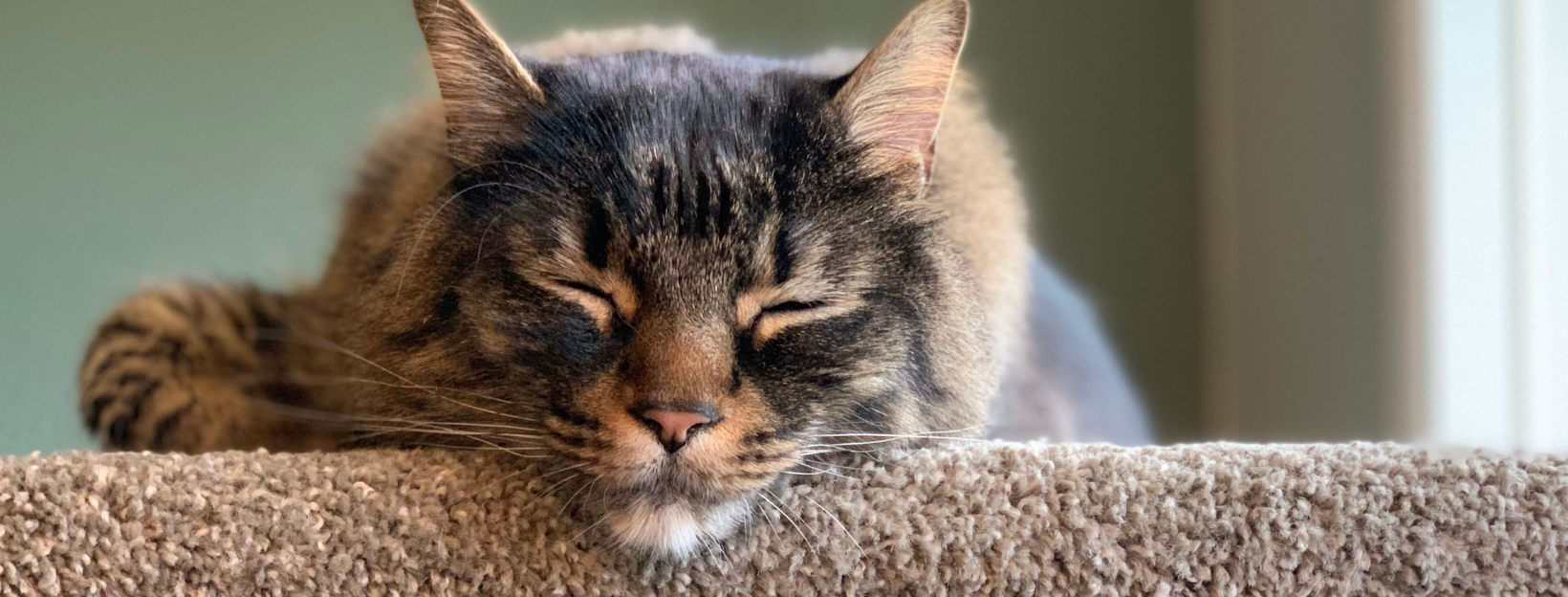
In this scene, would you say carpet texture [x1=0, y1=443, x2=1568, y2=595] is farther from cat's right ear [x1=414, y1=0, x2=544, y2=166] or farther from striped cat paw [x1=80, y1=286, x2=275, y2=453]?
striped cat paw [x1=80, y1=286, x2=275, y2=453]

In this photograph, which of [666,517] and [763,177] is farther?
[763,177]

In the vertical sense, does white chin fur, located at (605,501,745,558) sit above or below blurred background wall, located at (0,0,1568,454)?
below

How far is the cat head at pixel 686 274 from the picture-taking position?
885mm

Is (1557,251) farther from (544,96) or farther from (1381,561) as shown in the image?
(544,96)

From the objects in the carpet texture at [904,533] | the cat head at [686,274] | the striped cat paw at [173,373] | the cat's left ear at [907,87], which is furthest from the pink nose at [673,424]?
the striped cat paw at [173,373]

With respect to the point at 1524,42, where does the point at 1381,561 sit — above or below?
below

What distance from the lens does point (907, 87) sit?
3.44ft

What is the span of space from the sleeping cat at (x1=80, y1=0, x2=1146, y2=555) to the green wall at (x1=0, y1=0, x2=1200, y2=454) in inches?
47.0

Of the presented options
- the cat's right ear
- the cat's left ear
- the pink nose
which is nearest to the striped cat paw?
the cat's right ear

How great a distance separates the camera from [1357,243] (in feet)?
6.81

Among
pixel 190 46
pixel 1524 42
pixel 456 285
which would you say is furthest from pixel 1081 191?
pixel 190 46

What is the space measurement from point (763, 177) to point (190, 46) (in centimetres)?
204

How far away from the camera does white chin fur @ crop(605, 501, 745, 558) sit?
2.86 feet

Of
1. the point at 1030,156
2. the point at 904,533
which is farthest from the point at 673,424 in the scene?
the point at 1030,156
